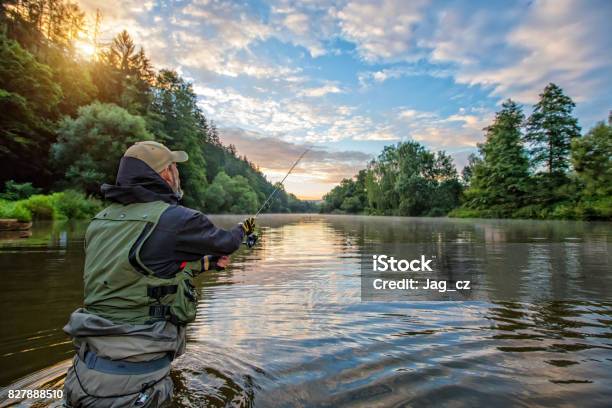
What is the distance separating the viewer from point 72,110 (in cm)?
4181

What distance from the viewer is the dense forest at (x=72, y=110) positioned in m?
31.5

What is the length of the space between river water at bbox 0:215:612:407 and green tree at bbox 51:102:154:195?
29.8 meters

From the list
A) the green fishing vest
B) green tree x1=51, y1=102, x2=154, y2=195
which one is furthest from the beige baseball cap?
green tree x1=51, y1=102, x2=154, y2=195

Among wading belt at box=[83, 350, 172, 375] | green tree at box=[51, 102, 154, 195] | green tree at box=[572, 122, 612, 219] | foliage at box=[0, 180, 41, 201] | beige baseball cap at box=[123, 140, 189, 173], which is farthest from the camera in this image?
green tree at box=[572, 122, 612, 219]

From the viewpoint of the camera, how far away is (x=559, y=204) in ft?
153

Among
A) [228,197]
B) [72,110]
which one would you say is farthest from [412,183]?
[72,110]

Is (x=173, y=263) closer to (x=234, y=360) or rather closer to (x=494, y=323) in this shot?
(x=234, y=360)

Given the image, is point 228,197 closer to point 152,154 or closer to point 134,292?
point 152,154

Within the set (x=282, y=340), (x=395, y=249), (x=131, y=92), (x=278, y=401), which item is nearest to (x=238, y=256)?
(x=395, y=249)

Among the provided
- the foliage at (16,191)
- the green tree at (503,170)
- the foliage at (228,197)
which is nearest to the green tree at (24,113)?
the foliage at (16,191)

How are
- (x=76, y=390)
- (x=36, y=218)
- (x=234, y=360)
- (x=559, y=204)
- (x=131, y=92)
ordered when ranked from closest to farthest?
(x=76, y=390) → (x=234, y=360) → (x=36, y=218) → (x=559, y=204) → (x=131, y=92)

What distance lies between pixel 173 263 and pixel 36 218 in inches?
1093

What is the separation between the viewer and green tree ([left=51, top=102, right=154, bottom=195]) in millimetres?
32875

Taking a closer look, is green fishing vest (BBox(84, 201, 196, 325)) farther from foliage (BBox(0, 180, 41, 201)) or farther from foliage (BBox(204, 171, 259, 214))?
foliage (BBox(204, 171, 259, 214))
